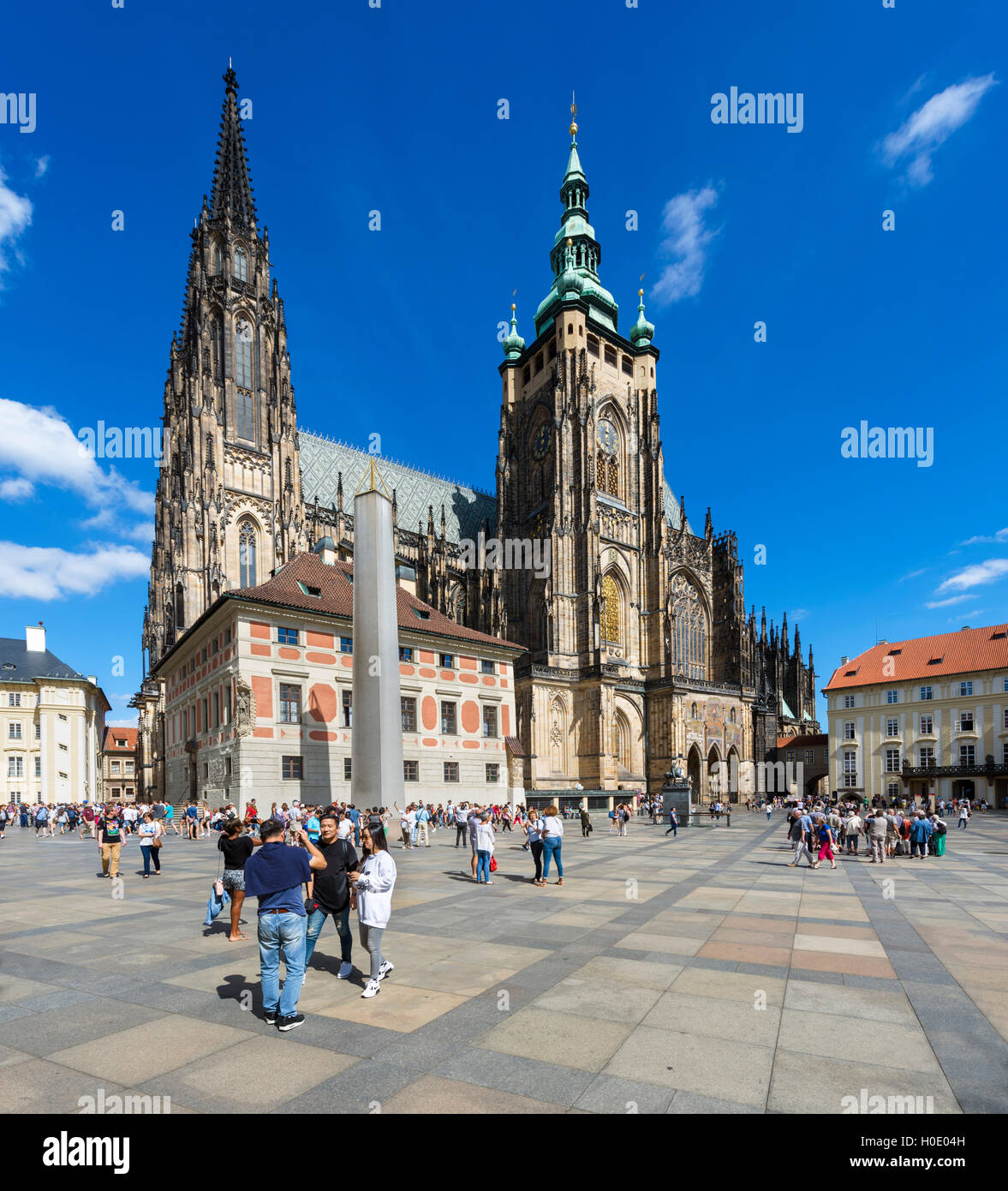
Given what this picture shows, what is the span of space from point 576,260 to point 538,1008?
7257 cm

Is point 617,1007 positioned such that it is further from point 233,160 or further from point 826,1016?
point 233,160

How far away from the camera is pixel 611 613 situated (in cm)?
6025

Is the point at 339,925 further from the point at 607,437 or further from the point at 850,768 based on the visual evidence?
the point at 850,768

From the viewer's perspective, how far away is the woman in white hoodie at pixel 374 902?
6.88m

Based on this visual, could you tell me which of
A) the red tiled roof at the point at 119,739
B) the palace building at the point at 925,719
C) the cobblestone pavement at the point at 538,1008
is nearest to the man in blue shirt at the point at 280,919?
the cobblestone pavement at the point at 538,1008

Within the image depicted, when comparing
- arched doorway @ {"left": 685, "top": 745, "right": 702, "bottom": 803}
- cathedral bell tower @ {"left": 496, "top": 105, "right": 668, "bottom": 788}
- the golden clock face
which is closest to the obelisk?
cathedral bell tower @ {"left": 496, "top": 105, "right": 668, "bottom": 788}

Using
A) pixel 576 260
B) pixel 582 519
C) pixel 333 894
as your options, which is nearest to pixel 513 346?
pixel 576 260

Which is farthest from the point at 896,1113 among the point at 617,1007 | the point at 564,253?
the point at 564,253

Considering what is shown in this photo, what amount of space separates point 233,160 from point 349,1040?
246ft

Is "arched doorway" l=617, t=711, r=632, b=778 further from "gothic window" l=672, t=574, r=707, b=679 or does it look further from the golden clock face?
the golden clock face

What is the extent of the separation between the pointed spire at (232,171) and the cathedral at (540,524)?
0.17 meters

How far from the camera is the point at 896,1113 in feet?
14.8

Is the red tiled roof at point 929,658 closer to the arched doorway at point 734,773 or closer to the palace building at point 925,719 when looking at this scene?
the palace building at point 925,719

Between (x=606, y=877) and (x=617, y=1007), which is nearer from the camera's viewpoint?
(x=617, y=1007)
